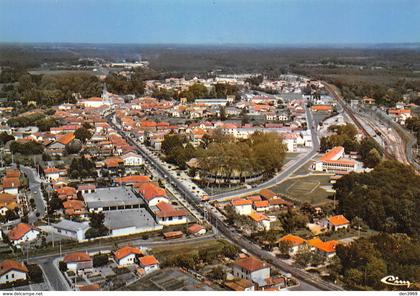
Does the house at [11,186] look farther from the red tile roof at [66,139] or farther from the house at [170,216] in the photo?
the red tile roof at [66,139]

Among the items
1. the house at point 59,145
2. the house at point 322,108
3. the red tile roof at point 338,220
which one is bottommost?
the red tile roof at point 338,220

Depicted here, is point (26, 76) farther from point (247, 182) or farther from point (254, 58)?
Answer: point (254, 58)

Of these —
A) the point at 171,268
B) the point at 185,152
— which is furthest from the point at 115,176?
the point at 171,268

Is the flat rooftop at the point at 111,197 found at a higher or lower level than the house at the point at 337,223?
higher

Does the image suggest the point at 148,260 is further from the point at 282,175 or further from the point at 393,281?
the point at 282,175

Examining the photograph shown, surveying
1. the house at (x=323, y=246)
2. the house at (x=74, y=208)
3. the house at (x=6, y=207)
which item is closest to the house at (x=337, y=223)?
the house at (x=323, y=246)

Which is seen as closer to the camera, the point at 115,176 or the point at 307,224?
the point at 307,224

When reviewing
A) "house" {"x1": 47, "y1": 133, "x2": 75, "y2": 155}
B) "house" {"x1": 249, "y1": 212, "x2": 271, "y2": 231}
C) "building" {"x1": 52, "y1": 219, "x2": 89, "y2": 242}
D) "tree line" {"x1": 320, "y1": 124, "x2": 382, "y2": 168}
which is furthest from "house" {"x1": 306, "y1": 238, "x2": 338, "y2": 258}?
"house" {"x1": 47, "y1": 133, "x2": 75, "y2": 155}
